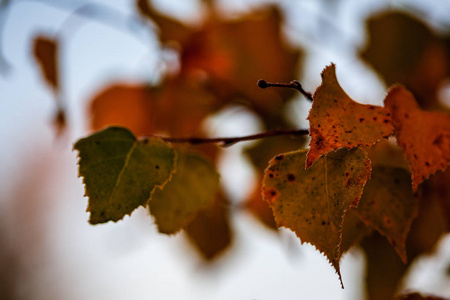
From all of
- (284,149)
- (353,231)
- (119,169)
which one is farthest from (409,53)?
(119,169)

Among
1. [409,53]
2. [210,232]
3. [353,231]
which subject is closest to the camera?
[353,231]

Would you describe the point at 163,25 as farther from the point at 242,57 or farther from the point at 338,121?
the point at 338,121

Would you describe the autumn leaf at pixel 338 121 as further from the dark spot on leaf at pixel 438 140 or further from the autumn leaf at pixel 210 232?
the autumn leaf at pixel 210 232

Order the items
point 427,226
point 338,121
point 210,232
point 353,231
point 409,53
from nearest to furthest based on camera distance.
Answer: point 338,121
point 353,231
point 427,226
point 409,53
point 210,232

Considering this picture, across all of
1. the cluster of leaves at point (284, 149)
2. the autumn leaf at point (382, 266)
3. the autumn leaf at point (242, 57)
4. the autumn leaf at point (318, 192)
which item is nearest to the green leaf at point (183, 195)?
the cluster of leaves at point (284, 149)

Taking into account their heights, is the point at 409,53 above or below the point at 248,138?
above

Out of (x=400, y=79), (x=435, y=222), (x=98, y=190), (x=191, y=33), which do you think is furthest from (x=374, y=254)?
(x=191, y=33)
